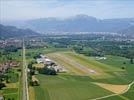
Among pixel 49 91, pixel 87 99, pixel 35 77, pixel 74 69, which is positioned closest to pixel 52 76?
pixel 35 77

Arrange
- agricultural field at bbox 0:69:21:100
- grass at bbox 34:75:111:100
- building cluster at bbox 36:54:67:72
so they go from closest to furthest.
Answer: agricultural field at bbox 0:69:21:100, grass at bbox 34:75:111:100, building cluster at bbox 36:54:67:72

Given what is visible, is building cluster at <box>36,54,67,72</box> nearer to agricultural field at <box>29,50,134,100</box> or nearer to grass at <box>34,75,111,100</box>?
agricultural field at <box>29,50,134,100</box>

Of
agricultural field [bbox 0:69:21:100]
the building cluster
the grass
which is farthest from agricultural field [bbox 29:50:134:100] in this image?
agricultural field [bbox 0:69:21:100]

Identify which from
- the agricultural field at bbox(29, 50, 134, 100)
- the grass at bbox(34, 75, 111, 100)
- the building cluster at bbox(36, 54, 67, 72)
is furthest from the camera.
Answer: the building cluster at bbox(36, 54, 67, 72)

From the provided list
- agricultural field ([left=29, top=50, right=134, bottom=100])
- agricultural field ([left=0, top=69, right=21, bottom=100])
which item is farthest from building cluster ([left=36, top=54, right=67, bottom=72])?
agricultural field ([left=0, top=69, right=21, bottom=100])

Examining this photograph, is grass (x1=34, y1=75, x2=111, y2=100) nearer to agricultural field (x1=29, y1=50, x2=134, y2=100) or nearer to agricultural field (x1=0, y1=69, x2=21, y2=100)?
agricultural field (x1=29, y1=50, x2=134, y2=100)

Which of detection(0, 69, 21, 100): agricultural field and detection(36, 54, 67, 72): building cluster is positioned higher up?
detection(36, 54, 67, 72): building cluster

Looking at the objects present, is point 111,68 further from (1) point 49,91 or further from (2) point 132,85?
(1) point 49,91

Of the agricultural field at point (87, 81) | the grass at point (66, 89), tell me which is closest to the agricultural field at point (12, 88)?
the agricultural field at point (87, 81)

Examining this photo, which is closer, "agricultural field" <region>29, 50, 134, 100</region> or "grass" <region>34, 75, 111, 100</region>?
"grass" <region>34, 75, 111, 100</region>

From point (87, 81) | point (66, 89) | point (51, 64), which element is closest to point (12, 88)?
point (66, 89)
